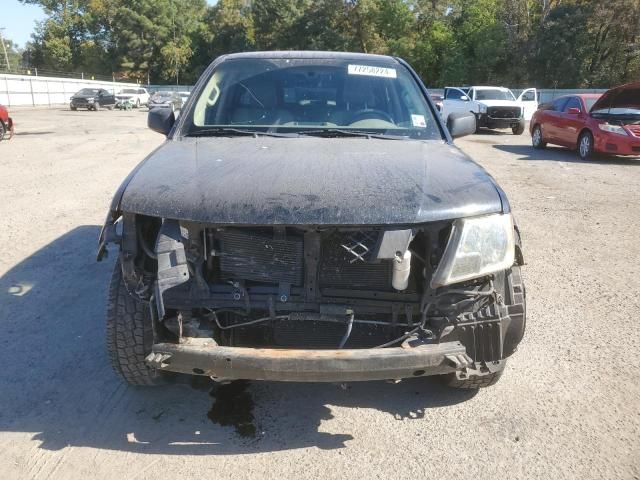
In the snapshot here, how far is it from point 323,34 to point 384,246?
57377 mm

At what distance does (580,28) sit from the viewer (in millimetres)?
39531


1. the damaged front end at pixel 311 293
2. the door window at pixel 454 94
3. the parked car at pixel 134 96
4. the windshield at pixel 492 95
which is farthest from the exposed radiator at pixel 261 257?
the parked car at pixel 134 96

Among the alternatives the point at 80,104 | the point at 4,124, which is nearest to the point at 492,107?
the point at 4,124

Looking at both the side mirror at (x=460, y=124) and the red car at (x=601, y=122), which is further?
the red car at (x=601, y=122)

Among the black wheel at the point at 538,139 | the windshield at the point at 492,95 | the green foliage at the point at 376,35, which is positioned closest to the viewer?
the black wheel at the point at 538,139

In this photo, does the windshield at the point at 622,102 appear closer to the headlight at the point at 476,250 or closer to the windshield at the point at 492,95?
the windshield at the point at 492,95

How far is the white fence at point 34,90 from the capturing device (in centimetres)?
3747

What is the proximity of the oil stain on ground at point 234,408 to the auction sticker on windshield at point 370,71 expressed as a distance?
7.63ft

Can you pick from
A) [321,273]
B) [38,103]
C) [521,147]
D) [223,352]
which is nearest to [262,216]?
[321,273]

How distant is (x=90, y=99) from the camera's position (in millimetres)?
35094

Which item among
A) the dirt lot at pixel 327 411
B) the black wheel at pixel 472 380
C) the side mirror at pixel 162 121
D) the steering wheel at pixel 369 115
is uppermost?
the steering wheel at pixel 369 115

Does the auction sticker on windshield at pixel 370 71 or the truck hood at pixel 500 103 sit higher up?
the auction sticker on windshield at pixel 370 71

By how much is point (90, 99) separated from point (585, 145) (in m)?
31.6

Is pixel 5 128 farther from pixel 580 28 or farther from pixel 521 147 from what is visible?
pixel 580 28
